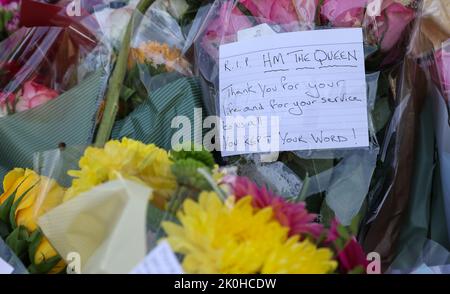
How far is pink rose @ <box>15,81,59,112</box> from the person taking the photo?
1116 mm

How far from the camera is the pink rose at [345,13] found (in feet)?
3.23

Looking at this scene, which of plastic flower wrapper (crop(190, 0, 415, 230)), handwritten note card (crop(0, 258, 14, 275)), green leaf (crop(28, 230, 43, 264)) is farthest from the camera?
plastic flower wrapper (crop(190, 0, 415, 230))

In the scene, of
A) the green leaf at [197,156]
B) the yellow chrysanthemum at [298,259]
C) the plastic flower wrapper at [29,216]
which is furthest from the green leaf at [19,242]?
the yellow chrysanthemum at [298,259]

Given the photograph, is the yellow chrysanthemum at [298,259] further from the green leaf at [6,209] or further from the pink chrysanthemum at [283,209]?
the green leaf at [6,209]

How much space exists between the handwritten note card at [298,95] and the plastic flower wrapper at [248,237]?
12.1 inches

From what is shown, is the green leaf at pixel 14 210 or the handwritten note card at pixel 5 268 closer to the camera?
the handwritten note card at pixel 5 268

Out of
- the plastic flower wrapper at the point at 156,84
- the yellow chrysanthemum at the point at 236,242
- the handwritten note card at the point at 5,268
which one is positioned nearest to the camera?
the yellow chrysanthemum at the point at 236,242

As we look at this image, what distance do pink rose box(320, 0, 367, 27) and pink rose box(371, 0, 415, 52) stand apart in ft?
0.08

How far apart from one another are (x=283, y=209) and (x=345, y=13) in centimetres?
45

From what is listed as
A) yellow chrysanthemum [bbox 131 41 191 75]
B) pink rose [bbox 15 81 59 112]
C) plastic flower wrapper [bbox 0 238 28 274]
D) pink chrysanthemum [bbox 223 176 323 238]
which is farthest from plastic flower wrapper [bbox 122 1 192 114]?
pink chrysanthemum [bbox 223 176 323 238]

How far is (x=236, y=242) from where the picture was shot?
604 mm

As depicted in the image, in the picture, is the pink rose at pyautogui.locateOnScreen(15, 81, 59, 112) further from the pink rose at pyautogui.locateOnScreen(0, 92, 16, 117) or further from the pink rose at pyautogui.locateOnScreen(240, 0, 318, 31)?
the pink rose at pyautogui.locateOnScreen(240, 0, 318, 31)
